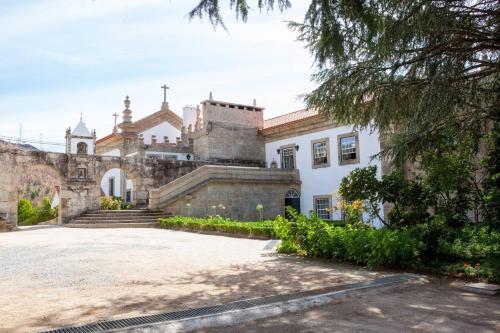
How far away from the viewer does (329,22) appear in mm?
6254

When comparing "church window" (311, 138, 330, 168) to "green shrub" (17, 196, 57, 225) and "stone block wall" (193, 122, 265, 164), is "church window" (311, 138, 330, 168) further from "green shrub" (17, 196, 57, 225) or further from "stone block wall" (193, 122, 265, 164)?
"green shrub" (17, 196, 57, 225)

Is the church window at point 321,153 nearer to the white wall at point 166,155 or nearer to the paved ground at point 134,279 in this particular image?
the white wall at point 166,155

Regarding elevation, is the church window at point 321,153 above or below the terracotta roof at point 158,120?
below

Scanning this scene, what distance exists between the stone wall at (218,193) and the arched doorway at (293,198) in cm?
128

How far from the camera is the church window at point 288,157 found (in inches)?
896

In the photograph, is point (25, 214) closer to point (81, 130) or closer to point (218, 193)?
point (81, 130)

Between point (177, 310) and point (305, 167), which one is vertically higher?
point (305, 167)

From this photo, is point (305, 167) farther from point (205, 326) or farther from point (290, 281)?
point (205, 326)

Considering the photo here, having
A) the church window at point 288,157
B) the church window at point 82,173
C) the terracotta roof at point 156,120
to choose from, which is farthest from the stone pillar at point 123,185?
the church window at point 288,157

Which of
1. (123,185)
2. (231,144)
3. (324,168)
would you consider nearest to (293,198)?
(324,168)

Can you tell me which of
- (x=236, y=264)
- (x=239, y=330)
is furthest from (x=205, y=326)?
(x=236, y=264)

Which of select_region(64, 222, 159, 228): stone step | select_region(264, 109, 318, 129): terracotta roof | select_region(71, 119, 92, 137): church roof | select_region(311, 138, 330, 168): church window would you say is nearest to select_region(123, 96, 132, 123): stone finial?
select_region(71, 119, 92, 137): church roof

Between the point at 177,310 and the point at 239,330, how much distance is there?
856 millimetres

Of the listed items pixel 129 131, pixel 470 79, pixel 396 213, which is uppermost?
pixel 129 131
